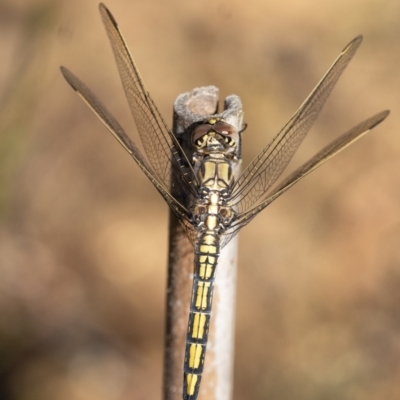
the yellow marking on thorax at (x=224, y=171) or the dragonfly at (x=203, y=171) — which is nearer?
the dragonfly at (x=203, y=171)

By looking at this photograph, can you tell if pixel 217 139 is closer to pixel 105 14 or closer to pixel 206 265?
pixel 206 265

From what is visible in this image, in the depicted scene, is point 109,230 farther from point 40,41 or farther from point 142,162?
point 142,162

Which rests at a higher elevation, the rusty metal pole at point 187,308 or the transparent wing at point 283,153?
the transparent wing at point 283,153

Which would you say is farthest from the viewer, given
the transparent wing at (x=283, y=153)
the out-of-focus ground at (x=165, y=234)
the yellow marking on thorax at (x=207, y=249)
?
the out-of-focus ground at (x=165, y=234)

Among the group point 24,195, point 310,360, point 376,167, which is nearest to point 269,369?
point 310,360

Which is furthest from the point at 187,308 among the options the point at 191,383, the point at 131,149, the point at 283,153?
the point at 283,153

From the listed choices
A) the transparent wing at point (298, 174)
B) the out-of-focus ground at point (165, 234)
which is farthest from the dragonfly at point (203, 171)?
the out-of-focus ground at point (165, 234)

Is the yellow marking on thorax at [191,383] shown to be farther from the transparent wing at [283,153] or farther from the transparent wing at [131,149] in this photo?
the transparent wing at [283,153]

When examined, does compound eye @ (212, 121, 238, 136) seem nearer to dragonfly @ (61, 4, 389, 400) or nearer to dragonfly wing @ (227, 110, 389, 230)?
dragonfly @ (61, 4, 389, 400)

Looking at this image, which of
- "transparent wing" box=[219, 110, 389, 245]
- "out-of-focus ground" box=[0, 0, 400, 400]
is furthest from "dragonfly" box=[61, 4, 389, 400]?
"out-of-focus ground" box=[0, 0, 400, 400]

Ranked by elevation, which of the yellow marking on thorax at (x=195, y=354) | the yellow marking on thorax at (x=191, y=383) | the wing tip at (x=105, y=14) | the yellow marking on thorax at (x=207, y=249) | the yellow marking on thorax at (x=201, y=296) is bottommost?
the yellow marking on thorax at (x=191, y=383)
